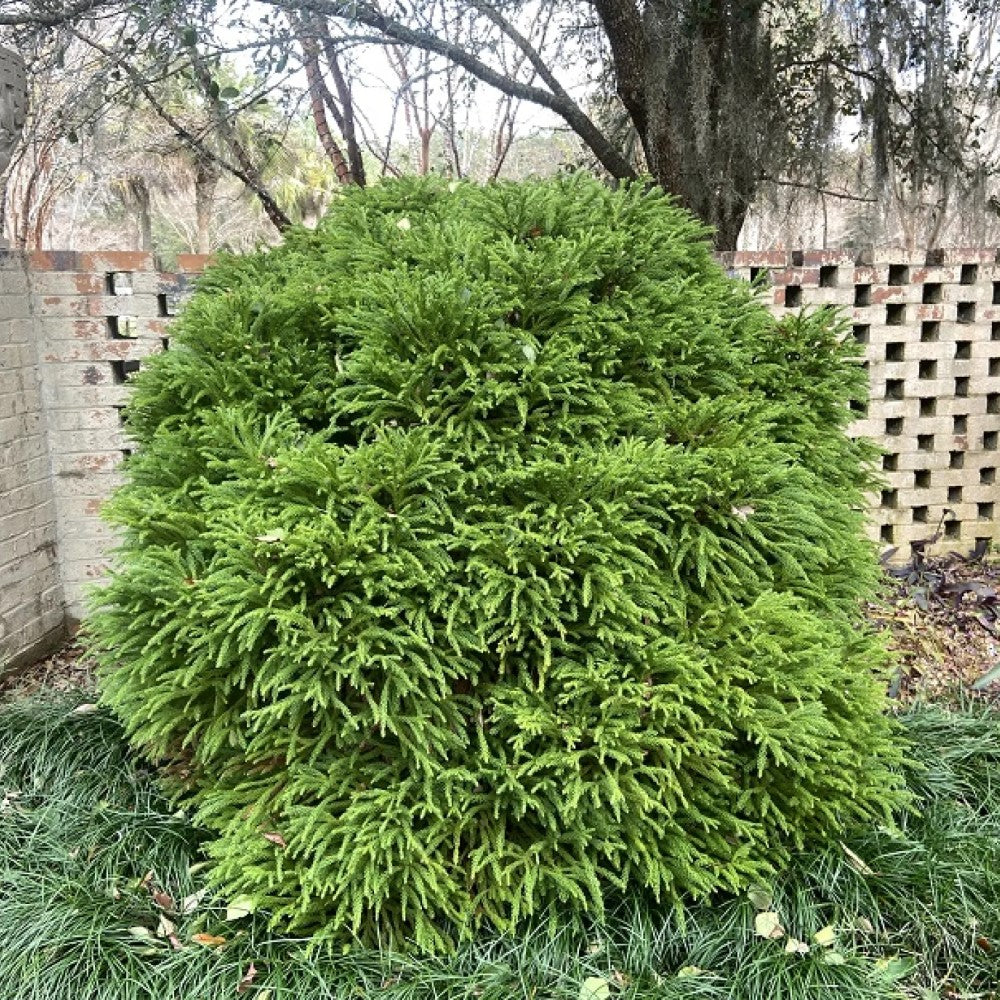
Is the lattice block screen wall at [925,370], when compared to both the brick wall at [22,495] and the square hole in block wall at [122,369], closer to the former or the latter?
the square hole in block wall at [122,369]

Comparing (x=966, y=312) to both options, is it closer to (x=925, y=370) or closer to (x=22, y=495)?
(x=925, y=370)

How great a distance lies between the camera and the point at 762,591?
1.84 metres

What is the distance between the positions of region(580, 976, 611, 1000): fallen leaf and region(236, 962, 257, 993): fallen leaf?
0.64 m

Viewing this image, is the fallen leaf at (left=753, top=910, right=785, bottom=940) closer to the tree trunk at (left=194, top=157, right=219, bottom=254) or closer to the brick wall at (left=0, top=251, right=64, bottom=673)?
the brick wall at (left=0, top=251, right=64, bottom=673)

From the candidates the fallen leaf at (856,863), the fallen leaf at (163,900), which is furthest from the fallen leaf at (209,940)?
the fallen leaf at (856,863)

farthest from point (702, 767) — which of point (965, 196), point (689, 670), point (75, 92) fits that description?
point (75, 92)

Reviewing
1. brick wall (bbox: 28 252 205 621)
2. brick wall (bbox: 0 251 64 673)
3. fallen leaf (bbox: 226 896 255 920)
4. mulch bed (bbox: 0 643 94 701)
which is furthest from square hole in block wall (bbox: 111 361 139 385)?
fallen leaf (bbox: 226 896 255 920)

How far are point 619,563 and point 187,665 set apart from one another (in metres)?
0.92

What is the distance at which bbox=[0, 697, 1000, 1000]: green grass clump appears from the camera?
5.34 ft

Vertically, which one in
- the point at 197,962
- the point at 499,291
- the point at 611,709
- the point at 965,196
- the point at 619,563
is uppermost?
the point at 965,196

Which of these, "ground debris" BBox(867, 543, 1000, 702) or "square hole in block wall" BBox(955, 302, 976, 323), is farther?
"square hole in block wall" BBox(955, 302, 976, 323)

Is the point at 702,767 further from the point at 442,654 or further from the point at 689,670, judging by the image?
the point at 442,654

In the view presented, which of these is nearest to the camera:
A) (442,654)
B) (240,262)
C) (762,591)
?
(442,654)

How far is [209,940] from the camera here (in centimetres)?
169
